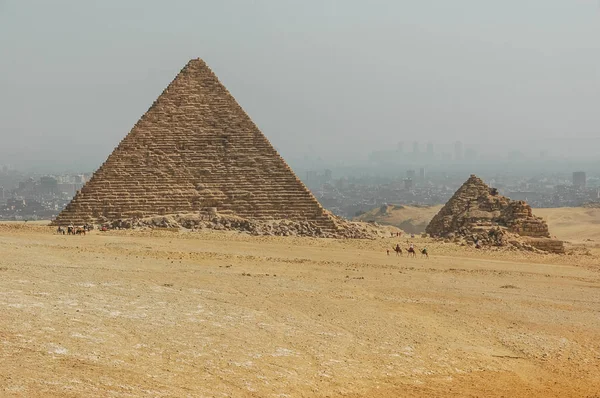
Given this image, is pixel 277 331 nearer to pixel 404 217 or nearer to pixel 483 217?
pixel 483 217

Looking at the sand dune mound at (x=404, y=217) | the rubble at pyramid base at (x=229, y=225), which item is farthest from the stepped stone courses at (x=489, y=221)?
the sand dune mound at (x=404, y=217)

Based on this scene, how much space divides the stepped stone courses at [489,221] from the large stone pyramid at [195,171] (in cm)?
640

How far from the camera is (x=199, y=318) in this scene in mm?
9781

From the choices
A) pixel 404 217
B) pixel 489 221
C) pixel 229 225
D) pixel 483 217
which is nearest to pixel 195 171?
pixel 229 225

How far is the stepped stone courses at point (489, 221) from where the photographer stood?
2897cm

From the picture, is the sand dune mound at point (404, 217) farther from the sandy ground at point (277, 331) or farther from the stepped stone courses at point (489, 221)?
the sandy ground at point (277, 331)

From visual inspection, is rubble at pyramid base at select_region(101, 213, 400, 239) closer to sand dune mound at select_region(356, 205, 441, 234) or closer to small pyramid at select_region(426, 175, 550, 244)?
small pyramid at select_region(426, 175, 550, 244)

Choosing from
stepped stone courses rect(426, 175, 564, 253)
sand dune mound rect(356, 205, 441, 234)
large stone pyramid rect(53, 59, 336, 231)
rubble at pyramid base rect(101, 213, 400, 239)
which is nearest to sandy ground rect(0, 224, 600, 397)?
rubble at pyramid base rect(101, 213, 400, 239)

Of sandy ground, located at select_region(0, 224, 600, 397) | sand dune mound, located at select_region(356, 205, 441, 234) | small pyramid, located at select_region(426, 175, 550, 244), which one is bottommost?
sand dune mound, located at select_region(356, 205, 441, 234)

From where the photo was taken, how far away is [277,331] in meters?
9.47

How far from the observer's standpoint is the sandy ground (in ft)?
23.6

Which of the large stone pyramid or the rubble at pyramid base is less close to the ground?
the large stone pyramid

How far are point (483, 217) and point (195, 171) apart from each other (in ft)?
42.2

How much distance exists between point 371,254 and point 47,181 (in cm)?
11791
